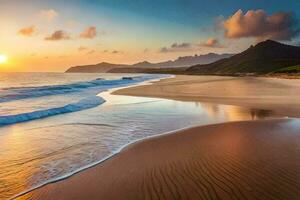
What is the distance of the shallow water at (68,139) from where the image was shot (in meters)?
6.90

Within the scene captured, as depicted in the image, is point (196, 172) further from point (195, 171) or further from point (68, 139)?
point (68, 139)

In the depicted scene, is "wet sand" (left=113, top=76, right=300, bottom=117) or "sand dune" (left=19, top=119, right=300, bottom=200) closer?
"sand dune" (left=19, top=119, right=300, bottom=200)

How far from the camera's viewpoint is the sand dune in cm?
542

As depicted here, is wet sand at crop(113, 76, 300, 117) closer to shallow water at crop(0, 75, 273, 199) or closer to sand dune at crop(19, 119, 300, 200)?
shallow water at crop(0, 75, 273, 199)

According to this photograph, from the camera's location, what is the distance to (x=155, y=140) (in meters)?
10.0

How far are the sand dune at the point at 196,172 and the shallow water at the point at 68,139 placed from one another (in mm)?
628

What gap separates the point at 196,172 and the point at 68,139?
5605 millimetres

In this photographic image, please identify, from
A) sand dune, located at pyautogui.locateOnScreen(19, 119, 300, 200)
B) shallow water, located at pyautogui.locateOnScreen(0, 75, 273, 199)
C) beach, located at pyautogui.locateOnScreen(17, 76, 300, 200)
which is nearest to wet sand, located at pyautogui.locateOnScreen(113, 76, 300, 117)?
shallow water, located at pyautogui.locateOnScreen(0, 75, 273, 199)

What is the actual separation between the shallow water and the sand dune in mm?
628

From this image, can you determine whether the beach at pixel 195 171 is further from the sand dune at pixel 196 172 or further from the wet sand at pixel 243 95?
the wet sand at pixel 243 95

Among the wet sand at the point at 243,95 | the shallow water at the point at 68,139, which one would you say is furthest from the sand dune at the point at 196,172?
the wet sand at the point at 243,95

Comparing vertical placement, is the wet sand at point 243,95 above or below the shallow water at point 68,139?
below

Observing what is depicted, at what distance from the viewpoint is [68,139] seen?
10508 millimetres

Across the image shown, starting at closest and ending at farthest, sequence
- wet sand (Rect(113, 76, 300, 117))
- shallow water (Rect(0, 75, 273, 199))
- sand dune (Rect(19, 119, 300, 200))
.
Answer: sand dune (Rect(19, 119, 300, 200)) < shallow water (Rect(0, 75, 273, 199)) < wet sand (Rect(113, 76, 300, 117))
